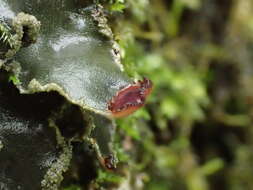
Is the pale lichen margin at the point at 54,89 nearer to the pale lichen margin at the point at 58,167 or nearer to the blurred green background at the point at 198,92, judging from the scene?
the pale lichen margin at the point at 58,167

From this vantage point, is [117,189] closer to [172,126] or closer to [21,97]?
[21,97]

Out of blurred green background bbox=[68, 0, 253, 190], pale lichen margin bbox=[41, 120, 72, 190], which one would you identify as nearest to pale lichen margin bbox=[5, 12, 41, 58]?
pale lichen margin bbox=[41, 120, 72, 190]

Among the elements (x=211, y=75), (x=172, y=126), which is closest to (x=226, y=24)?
(x=211, y=75)

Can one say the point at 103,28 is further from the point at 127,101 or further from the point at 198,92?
the point at 198,92

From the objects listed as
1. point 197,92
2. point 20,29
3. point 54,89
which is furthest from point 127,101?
point 197,92

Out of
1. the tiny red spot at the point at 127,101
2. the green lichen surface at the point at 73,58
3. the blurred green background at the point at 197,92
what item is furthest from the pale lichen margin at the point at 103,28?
the blurred green background at the point at 197,92

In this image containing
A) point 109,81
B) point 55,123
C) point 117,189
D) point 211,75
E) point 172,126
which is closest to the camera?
point 109,81
